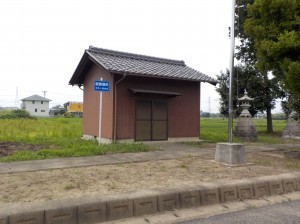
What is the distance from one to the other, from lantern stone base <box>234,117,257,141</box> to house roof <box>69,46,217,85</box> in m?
3.63

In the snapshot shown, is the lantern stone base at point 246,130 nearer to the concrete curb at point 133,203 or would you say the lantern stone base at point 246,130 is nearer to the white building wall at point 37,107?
the concrete curb at point 133,203

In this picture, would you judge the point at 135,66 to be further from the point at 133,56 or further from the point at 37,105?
the point at 37,105

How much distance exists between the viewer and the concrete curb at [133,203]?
409cm

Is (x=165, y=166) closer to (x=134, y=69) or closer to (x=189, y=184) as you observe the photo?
(x=189, y=184)

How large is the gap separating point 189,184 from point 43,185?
2859 millimetres

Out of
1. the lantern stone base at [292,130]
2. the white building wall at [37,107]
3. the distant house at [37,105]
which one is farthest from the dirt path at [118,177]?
the white building wall at [37,107]

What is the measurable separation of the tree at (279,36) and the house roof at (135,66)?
4.61 meters

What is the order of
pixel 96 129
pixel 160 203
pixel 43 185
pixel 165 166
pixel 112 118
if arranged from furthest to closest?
pixel 96 129, pixel 112 118, pixel 165 166, pixel 43 185, pixel 160 203

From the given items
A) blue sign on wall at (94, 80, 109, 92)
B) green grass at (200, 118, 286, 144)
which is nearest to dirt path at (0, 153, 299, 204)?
blue sign on wall at (94, 80, 109, 92)

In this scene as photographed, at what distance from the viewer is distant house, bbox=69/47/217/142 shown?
41.9 ft

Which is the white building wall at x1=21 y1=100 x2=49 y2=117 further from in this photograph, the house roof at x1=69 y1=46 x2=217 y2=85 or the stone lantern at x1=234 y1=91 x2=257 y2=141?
the stone lantern at x1=234 y1=91 x2=257 y2=141

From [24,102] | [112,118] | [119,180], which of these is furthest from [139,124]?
[24,102]

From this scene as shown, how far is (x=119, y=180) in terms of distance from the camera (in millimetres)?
6121

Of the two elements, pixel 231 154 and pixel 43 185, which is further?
pixel 231 154
